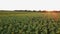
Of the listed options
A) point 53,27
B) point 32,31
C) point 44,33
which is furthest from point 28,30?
point 53,27

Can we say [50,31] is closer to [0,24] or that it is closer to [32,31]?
[32,31]

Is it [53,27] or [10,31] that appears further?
[53,27]

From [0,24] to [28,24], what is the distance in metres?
1.19

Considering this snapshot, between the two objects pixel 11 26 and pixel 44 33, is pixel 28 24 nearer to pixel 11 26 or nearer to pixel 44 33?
pixel 11 26

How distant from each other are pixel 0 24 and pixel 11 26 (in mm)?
541

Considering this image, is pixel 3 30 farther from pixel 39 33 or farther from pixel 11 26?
pixel 39 33

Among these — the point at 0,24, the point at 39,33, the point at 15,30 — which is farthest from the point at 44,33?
the point at 0,24

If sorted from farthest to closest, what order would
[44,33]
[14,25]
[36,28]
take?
[14,25], [36,28], [44,33]

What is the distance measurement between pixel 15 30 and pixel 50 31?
1.35 meters

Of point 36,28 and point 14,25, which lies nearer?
point 36,28

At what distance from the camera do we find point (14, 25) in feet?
23.8

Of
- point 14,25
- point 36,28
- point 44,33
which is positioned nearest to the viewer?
point 44,33

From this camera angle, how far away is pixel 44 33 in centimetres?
630

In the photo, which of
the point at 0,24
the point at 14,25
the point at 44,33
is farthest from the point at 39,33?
the point at 0,24
